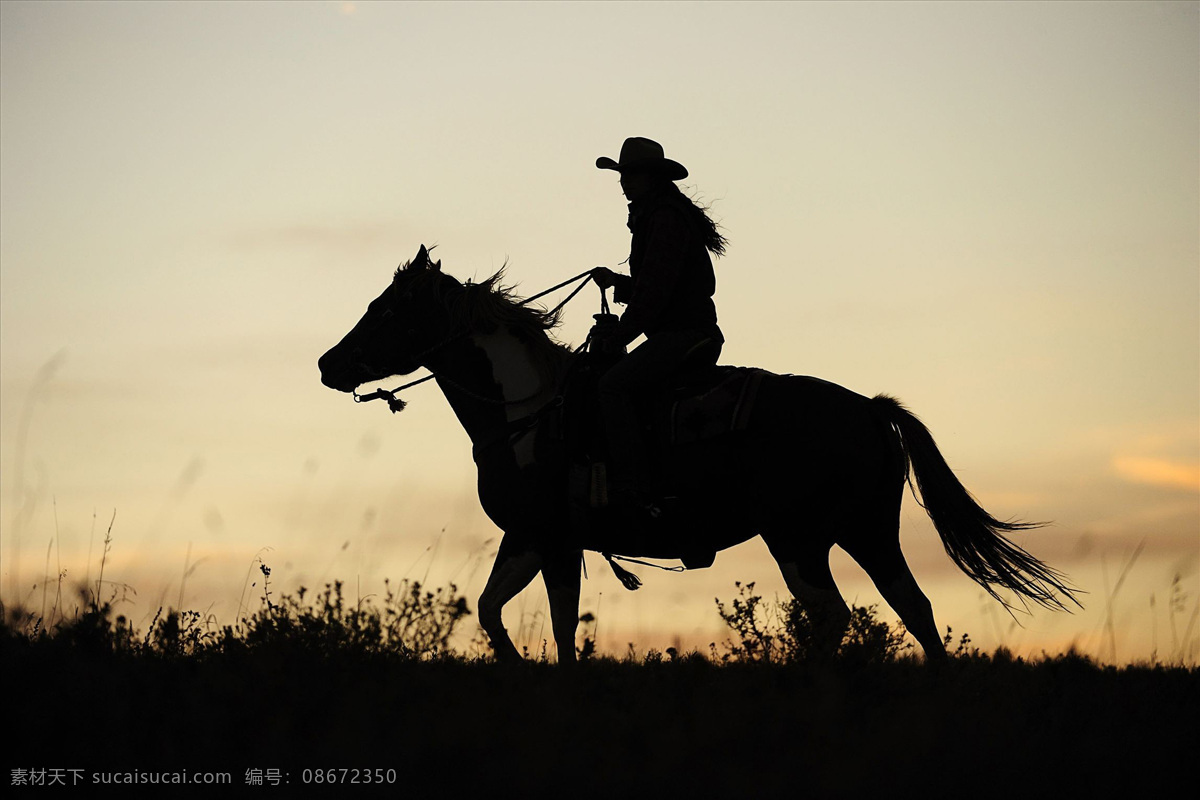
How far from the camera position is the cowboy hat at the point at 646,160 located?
9.15m

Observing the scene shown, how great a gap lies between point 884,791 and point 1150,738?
221 centimetres

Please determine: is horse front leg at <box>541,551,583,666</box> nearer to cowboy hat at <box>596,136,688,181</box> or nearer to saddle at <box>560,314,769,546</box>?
saddle at <box>560,314,769,546</box>

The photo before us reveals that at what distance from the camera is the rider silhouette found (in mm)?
8789

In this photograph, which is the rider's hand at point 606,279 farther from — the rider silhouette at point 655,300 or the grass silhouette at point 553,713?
the grass silhouette at point 553,713

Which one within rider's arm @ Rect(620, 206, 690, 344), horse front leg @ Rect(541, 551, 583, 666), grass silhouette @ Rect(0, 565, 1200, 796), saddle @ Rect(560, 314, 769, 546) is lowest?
grass silhouette @ Rect(0, 565, 1200, 796)

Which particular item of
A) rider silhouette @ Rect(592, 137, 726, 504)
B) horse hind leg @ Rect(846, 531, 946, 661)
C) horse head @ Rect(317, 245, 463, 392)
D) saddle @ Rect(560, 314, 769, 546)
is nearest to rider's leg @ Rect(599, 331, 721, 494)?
rider silhouette @ Rect(592, 137, 726, 504)

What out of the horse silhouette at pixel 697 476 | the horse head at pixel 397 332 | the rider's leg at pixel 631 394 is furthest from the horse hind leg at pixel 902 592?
the horse head at pixel 397 332

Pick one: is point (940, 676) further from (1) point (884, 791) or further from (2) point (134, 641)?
(2) point (134, 641)

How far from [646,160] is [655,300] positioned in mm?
1131

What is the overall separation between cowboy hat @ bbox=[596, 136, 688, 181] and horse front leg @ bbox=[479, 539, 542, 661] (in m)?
3.03

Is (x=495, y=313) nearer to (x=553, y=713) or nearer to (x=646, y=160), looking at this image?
(x=646, y=160)

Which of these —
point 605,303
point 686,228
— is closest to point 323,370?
point 605,303

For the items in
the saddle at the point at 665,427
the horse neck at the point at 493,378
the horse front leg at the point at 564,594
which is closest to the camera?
the saddle at the point at 665,427

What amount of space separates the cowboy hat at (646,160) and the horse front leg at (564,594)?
3.00 meters
